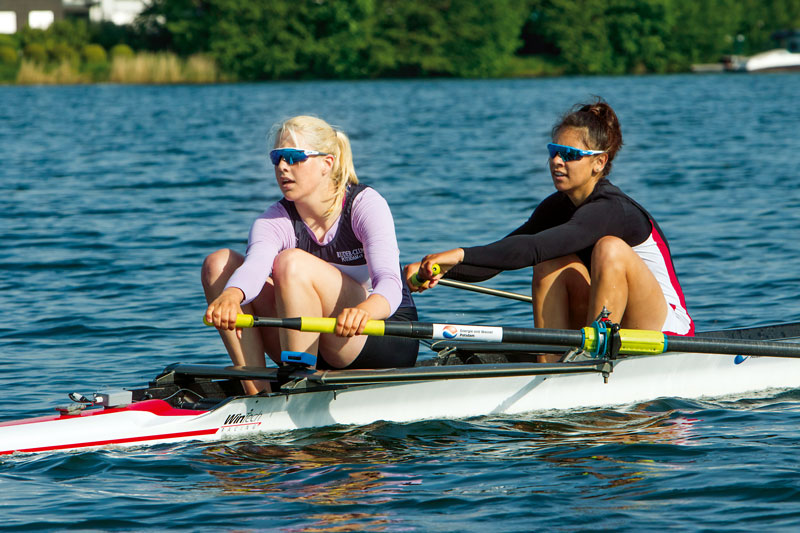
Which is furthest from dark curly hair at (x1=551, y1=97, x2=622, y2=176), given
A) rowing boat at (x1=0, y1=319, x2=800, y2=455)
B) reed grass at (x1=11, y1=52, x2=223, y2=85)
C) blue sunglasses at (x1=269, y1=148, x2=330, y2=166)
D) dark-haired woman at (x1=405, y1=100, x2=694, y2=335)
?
reed grass at (x1=11, y1=52, x2=223, y2=85)

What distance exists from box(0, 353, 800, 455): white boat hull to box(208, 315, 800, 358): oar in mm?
568

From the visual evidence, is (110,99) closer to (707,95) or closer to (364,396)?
(707,95)

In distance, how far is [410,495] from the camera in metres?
4.93

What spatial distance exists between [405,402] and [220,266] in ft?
3.97

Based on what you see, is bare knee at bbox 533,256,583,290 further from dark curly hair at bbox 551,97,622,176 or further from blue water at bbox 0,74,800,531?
blue water at bbox 0,74,800,531

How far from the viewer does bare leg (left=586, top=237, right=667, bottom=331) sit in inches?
222

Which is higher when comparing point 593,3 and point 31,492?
point 593,3

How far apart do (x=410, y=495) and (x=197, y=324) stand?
417 cm

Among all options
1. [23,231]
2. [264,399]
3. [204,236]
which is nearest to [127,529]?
[264,399]

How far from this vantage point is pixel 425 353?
7.89 m

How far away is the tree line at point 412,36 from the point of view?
66.1m

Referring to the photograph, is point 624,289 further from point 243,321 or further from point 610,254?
point 243,321

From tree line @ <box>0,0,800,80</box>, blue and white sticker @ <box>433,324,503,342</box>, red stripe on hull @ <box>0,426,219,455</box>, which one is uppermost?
tree line @ <box>0,0,800,80</box>

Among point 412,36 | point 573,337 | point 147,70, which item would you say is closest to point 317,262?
point 573,337
